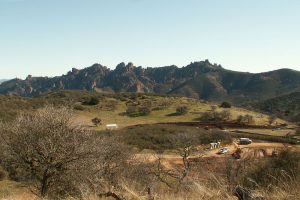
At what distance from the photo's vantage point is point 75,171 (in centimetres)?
2148

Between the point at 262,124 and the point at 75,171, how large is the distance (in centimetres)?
7935

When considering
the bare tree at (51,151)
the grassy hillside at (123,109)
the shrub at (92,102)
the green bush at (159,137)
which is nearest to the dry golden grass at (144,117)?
the grassy hillside at (123,109)

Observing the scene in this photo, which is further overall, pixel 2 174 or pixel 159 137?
pixel 159 137

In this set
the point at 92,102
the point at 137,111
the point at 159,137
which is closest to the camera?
the point at 159,137

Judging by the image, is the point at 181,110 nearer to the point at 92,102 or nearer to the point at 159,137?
the point at 92,102

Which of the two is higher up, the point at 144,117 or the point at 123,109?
the point at 123,109

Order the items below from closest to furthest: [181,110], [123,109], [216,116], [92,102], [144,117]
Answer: [144,117]
[216,116]
[181,110]
[123,109]
[92,102]

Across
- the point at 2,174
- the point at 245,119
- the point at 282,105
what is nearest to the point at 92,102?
the point at 245,119

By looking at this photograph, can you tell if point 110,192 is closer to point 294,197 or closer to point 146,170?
point 294,197

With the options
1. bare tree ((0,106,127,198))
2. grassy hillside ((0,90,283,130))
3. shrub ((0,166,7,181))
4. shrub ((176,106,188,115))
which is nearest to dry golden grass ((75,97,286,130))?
grassy hillside ((0,90,283,130))

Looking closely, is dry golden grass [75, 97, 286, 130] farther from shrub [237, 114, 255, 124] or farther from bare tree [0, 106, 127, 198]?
bare tree [0, 106, 127, 198]

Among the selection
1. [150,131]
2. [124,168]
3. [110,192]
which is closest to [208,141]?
[150,131]

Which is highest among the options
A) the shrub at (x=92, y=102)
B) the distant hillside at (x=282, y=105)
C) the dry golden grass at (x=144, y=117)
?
the shrub at (x=92, y=102)

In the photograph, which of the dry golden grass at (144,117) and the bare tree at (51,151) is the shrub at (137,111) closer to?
the dry golden grass at (144,117)
